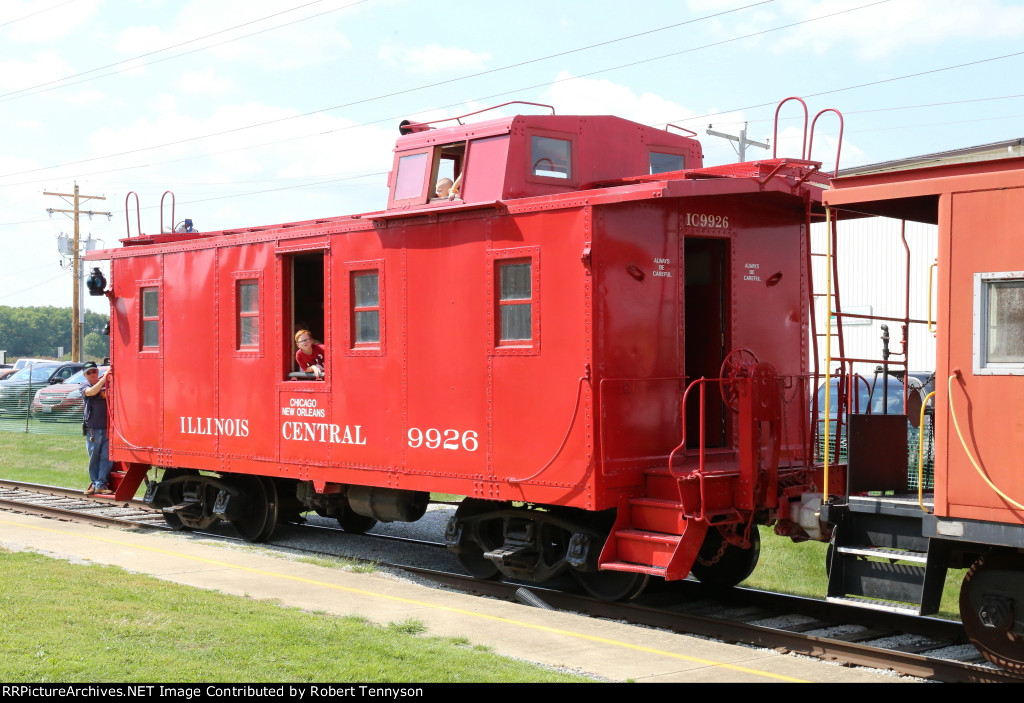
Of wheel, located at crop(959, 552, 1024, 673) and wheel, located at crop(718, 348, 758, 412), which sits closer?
wheel, located at crop(959, 552, 1024, 673)

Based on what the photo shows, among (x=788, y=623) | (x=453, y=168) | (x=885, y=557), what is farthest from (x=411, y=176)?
(x=885, y=557)

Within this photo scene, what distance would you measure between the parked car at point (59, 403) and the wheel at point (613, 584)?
23586 mm

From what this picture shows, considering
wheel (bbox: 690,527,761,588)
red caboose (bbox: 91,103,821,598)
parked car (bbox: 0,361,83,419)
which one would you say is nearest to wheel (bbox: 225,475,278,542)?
red caboose (bbox: 91,103,821,598)

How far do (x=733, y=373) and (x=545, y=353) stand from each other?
1.63m

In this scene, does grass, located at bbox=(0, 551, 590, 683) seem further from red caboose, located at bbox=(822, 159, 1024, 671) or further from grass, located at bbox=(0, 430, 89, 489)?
grass, located at bbox=(0, 430, 89, 489)

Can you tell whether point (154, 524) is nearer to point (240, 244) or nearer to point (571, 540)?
point (240, 244)

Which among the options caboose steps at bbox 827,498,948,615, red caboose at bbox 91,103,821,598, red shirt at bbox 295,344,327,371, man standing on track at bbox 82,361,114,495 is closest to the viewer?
caboose steps at bbox 827,498,948,615

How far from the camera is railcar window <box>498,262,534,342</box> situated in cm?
951

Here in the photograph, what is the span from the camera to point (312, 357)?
12.0 meters

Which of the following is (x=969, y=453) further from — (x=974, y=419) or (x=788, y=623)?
(x=788, y=623)

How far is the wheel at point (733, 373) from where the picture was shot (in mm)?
8992

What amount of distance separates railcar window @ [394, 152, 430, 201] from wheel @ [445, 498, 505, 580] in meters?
3.22

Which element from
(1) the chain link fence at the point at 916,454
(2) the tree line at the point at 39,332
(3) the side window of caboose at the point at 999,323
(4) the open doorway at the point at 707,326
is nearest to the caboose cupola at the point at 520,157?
(4) the open doorway at the point at 707,326

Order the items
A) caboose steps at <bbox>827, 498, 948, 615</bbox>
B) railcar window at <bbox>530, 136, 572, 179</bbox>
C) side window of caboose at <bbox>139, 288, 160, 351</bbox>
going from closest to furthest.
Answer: caboose steps at <bbox>827, 498, 948, 615</bbox> → railcar window at <bbox>530, 136, 572, 179</bbox> → side window of caboose at <bbox>139, 288, 160, 351</bbox>
